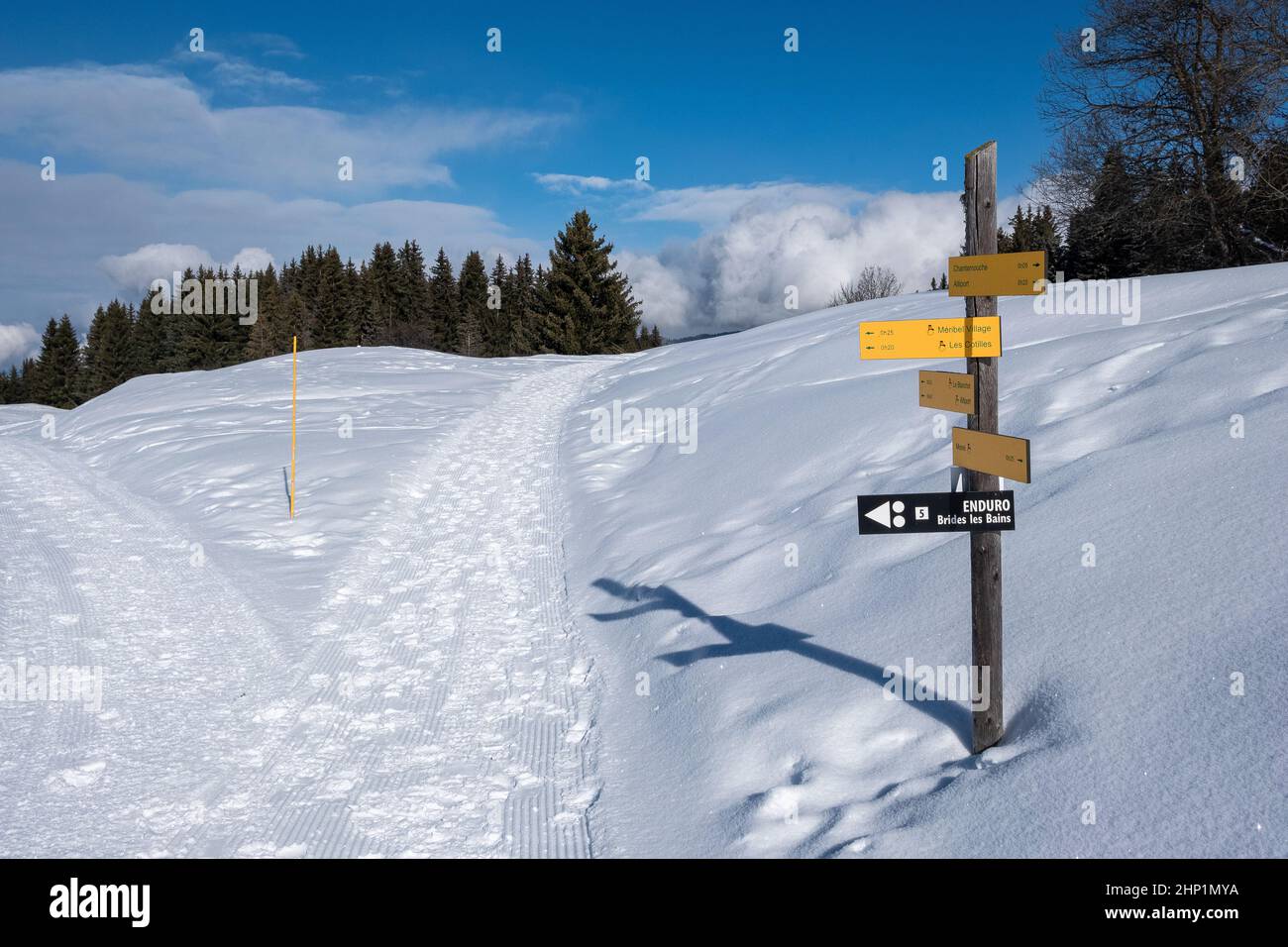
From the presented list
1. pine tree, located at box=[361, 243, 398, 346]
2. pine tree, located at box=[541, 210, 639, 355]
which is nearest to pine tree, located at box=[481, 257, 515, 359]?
pine tree, located at box=[361, 243, 398, 346]

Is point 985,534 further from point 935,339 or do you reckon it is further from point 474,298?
point 474,298

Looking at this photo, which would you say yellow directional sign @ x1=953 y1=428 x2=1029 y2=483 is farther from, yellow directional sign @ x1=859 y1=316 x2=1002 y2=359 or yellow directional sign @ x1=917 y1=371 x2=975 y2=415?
yellow directional sign @ x1=859 y1=316 x2=1002 y2=359

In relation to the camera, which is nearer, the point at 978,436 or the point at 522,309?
the point at 978,436

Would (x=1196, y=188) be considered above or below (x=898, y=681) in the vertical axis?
above

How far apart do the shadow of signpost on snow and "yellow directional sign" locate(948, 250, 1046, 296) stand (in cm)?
211

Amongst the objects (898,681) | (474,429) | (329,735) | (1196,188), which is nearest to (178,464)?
(474,429)

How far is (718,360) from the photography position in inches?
738

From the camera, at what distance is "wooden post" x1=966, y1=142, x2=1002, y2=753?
383 centimetres

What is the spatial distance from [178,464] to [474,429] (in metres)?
4.94

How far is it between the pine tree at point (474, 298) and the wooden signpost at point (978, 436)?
62.8 meters

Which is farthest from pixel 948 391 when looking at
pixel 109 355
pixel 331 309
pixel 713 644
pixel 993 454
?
pixel 109 355

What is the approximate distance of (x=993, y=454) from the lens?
369 centimetres

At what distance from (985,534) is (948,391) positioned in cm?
72
